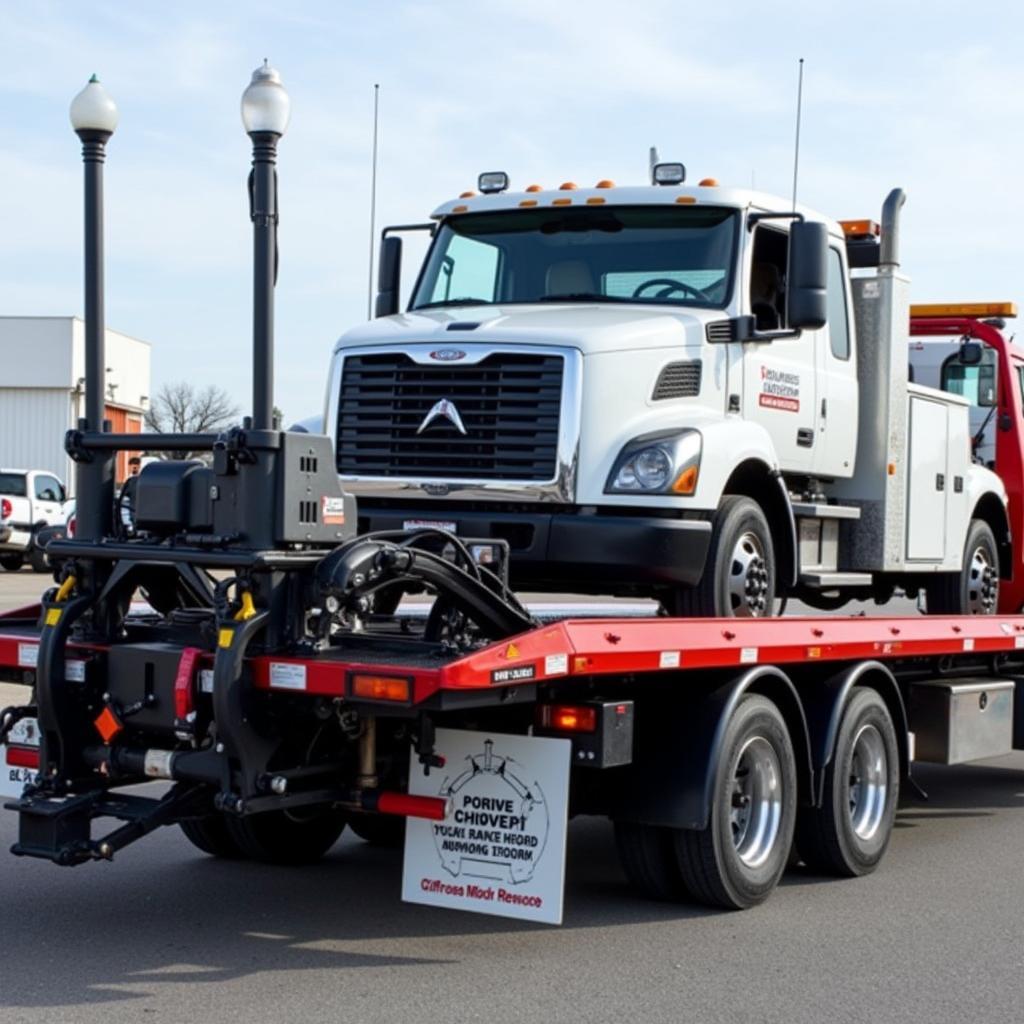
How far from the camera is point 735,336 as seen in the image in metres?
8.83

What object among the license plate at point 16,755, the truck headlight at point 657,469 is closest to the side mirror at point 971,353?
the truck headlight at point 657,469

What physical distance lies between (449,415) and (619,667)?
2.10 m

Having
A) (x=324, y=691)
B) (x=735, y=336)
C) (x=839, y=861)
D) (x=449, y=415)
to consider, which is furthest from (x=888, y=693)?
(x=324, y=691)

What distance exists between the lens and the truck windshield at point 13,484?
32.6 m

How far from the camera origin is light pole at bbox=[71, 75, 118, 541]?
22.8 ft

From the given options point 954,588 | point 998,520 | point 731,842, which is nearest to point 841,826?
point 731,842

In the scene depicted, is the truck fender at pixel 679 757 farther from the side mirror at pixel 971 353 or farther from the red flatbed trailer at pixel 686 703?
the side mirror at pixel 971 353

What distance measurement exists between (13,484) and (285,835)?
25.9m

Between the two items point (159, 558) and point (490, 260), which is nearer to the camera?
point (159, 558)

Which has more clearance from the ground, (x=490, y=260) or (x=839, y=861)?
(x=490, y=260)

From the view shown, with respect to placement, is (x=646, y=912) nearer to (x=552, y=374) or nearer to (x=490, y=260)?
(x=552, y=374)

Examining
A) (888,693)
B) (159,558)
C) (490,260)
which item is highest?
(490,260)

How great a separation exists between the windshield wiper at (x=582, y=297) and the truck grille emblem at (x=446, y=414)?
4.07 ft

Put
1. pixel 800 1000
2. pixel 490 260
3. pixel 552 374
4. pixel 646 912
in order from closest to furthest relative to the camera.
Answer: pixel 800 1000 < pixel 646 912 < pixel 552 374 < pixel 490 260
